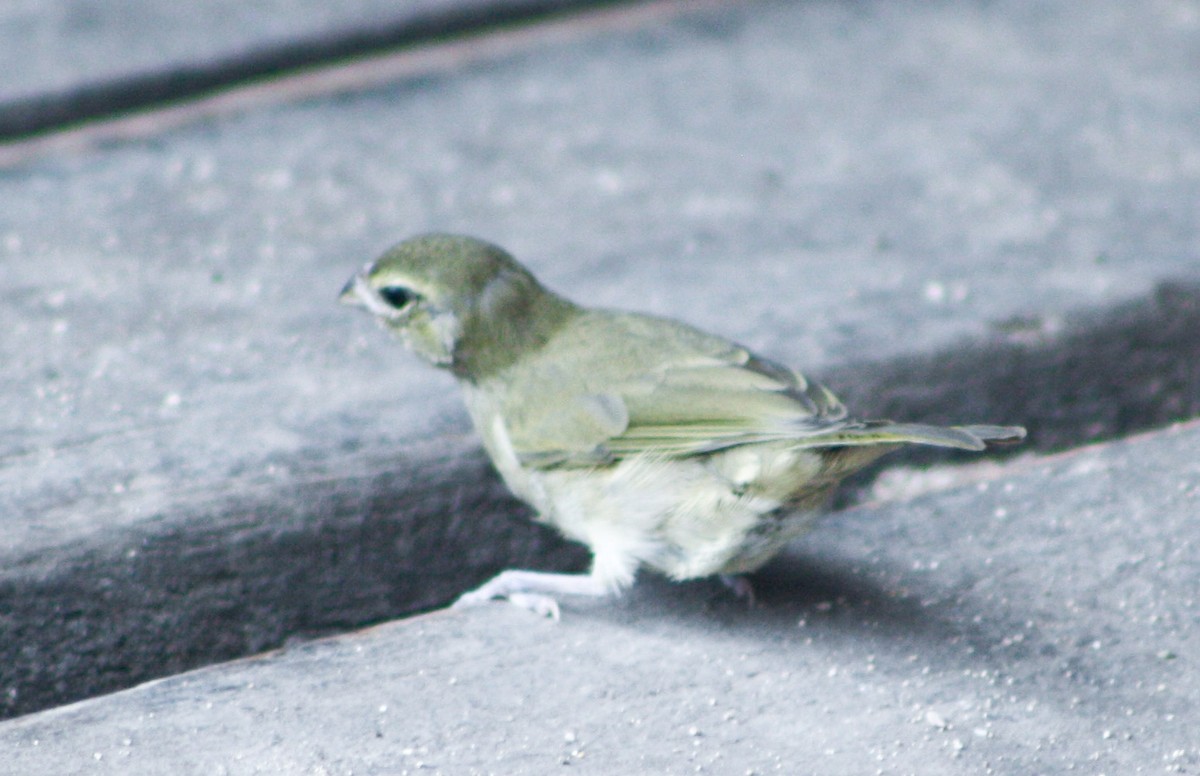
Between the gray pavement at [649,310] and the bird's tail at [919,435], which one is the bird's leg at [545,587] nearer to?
the gray pavement at [649,310]

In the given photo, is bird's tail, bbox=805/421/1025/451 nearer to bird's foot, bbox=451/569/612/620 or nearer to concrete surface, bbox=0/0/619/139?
bird's foot, bbox=451/569/612/620

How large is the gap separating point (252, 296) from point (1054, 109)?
2391 millimetres

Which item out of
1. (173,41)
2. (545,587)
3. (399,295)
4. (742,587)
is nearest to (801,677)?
(742,587)

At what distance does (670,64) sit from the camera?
14.6ft

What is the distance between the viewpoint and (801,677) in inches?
84.6

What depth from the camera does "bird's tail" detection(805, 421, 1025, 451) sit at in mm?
2123

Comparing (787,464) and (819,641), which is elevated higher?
(787,464)

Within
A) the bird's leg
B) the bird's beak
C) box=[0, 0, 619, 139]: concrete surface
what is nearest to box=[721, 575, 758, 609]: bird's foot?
the bird's leg

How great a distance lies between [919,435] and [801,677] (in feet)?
1.34

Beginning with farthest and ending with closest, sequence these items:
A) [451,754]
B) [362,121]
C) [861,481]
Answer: [362,121] → [861,481] → [451,754]

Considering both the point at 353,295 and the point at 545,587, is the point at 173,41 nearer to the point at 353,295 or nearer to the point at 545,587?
the point at 353,295

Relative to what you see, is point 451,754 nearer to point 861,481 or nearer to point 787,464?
point 787,464

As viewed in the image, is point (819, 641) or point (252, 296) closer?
point (819, 641)

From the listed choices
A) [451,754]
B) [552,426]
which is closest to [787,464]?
[552,426]
